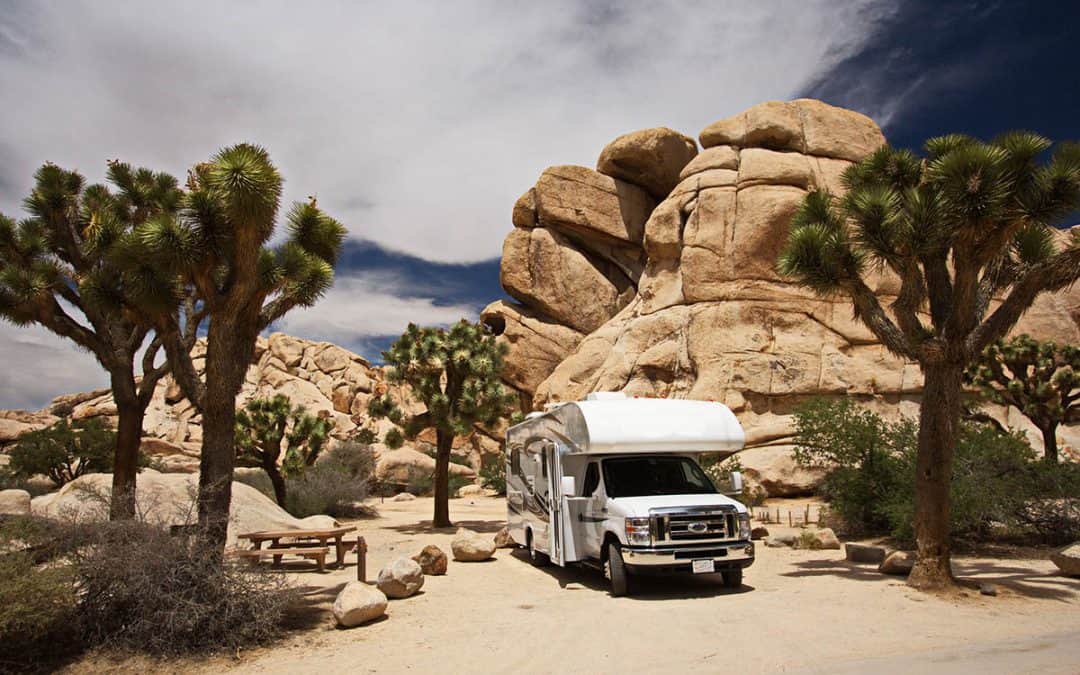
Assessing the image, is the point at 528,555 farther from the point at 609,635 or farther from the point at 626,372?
the point at 626,372

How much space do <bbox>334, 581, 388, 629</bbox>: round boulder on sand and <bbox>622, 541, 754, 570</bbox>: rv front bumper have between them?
3.47 m

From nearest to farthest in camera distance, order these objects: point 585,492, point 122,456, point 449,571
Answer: point 585,492, point 449,571, point 122,456

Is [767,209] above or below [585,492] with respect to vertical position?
above

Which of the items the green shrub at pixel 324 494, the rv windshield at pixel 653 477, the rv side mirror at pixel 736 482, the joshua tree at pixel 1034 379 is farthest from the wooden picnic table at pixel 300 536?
the joshua tree at pixel 1034 379

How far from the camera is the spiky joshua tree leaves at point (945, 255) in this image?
10.0 m

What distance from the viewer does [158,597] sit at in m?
7.29

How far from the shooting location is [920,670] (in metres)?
6.42

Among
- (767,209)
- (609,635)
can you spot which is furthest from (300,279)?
(767,209)

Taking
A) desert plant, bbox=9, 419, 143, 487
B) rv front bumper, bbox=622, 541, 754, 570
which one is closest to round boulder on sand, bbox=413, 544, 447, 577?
rv front bumper, bbox=622, 541, 754, 570

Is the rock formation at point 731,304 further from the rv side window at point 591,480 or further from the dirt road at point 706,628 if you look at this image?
the rv side window at point 591,480

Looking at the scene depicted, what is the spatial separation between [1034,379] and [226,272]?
2668 cm

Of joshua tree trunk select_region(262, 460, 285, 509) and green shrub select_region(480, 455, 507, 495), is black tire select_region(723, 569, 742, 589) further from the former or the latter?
green shrub select_region(480, 455, 507, 495)

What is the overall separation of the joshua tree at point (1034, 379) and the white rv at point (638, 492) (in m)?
18.3

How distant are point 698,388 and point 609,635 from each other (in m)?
21.6
